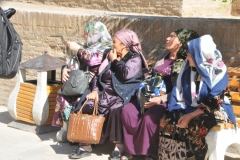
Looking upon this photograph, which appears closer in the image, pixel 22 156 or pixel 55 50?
pixel 22 156

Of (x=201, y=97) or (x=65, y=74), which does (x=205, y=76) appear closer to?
(x=201, y=97)

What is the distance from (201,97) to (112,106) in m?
1.17

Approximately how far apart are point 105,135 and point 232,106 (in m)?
1.31

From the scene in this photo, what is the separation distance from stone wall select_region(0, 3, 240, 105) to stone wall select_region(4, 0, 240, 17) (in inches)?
116

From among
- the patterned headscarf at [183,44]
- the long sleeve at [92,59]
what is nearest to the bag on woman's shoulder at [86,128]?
the long sleeve at [92,59]

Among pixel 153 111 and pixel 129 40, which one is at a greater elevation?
pixel 129 40

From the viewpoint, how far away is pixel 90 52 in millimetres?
6492

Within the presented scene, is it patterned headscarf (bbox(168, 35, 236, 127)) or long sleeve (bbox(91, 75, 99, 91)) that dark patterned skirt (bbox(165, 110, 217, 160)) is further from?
long sleeve (bbox(91, 75, 99, 91))

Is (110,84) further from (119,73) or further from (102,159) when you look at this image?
(102,159)

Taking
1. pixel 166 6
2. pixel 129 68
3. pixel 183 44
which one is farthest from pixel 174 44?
pixel 166 6

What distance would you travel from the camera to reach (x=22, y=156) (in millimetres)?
6191

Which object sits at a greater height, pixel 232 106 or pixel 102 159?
pixel 232 106

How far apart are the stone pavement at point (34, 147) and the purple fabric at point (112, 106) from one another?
12.3 inches

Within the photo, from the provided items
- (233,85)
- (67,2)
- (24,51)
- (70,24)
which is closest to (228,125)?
(233,85)
